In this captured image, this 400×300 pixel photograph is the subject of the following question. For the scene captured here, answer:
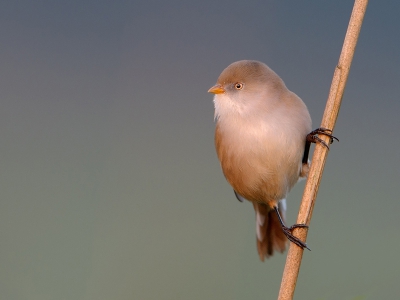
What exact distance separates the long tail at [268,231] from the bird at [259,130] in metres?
0.35

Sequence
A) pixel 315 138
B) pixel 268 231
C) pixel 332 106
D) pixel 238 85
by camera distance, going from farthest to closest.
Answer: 1. pixel 268 231
2. pixel 238 85
3. pixel 315 138
4. pixel 332 106

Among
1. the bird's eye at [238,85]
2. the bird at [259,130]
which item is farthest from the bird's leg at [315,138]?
the bird's eye at [238,85]

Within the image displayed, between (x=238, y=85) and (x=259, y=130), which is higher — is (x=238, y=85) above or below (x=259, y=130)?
above

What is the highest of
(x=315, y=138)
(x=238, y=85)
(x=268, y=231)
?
(x=238, y=85)

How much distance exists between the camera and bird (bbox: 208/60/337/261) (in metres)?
1.38

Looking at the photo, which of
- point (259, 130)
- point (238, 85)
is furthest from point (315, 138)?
point (238, 85)

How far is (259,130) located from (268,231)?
27.2 inches

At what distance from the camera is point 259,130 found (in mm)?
1370

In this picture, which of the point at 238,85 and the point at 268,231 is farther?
the point at 268,231

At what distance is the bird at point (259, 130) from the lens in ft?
4.54

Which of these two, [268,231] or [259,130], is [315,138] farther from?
[268,231]

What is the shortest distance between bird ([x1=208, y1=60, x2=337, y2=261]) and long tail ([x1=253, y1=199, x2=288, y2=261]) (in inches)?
13.8

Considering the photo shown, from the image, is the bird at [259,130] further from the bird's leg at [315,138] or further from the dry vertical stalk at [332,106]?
the dry vertical stalk at [332,106]

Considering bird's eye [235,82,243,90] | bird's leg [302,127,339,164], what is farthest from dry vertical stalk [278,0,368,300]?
bird's eye [235,82,243,90]
